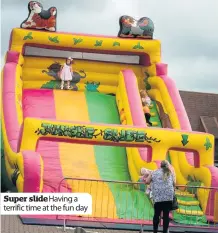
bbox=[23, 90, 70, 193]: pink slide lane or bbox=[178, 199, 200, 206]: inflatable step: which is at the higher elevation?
bbox=[23, 90, 70, 193]: pink slide lane

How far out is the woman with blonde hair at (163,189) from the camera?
7.55 metres

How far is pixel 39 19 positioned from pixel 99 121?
3503 mm

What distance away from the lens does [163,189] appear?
755cm

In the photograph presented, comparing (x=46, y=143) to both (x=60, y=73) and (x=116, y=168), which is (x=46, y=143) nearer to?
(x=116, y=168)

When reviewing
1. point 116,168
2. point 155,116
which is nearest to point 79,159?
point 116,168

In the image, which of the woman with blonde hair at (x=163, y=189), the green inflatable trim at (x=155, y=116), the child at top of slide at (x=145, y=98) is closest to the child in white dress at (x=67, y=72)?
the child at top of slide at (x=145, y=98)

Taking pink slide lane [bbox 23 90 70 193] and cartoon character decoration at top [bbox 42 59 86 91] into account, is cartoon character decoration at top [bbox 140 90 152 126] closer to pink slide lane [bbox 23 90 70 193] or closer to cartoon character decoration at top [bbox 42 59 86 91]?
cartoon character decoration at top [bbox 42 59 86 91]

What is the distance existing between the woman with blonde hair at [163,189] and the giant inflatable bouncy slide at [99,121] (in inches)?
55.0

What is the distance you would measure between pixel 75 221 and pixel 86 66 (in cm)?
737

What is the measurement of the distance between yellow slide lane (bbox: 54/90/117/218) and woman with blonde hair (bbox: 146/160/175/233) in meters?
2.10

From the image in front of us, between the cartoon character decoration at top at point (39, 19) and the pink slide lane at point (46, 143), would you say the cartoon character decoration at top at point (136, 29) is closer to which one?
the cartoon character decoration at top at point (39, 19)

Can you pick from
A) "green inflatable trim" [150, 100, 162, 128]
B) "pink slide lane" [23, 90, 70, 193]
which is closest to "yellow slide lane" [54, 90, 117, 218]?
"pink slide lane" [23, 90, 70, 193]

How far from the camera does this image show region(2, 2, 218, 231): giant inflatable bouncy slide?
→ 33.8ft

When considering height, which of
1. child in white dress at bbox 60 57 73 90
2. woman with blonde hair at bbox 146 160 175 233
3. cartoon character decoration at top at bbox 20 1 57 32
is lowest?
woman with blonde hair at bbox 146 160 175 233
